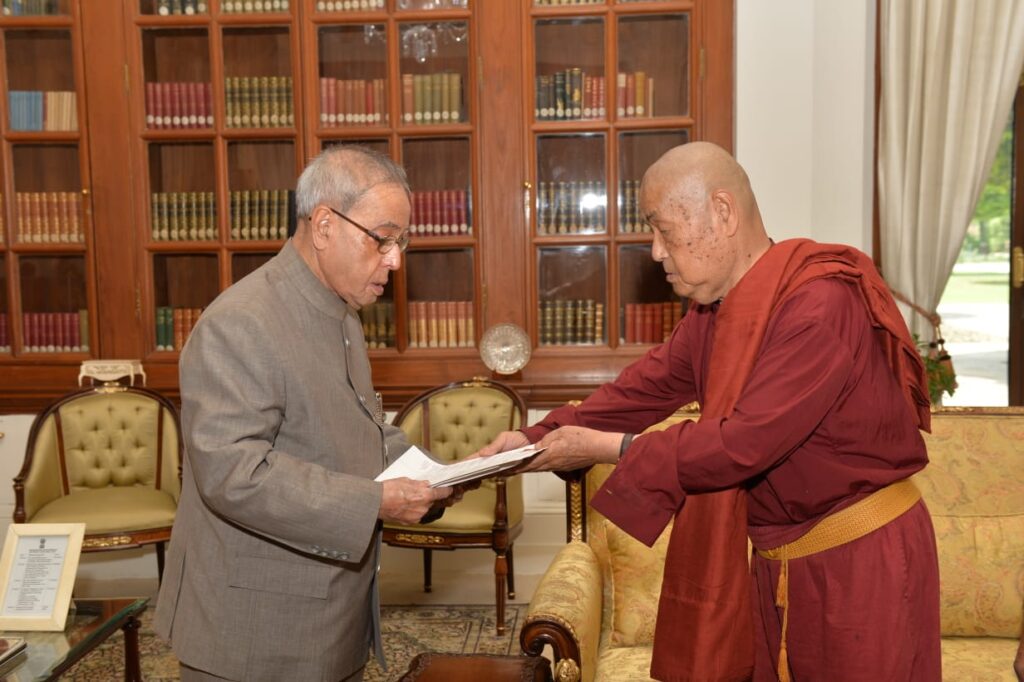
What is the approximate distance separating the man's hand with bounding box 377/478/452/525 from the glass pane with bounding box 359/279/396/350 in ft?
10.4

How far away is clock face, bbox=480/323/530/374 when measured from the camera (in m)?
4.84

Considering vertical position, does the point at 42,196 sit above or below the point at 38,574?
above

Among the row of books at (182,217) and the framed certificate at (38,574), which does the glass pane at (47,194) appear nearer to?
the row of books at (182,217)

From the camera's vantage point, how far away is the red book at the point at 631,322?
513cm

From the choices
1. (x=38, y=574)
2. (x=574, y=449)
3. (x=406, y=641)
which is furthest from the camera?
(x=406, y=641)

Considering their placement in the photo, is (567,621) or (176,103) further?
(176,103)

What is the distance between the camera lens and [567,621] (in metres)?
2.53

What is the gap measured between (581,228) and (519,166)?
46 centimetres

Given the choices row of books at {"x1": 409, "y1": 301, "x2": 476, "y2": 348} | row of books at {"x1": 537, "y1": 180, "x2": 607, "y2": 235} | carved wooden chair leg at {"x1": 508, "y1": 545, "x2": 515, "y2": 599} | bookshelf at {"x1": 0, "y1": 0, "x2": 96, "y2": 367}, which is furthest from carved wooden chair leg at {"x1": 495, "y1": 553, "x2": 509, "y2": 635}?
bookshelf at {"x1": 0, "y1": 0, "x2": 96, "y2": 367}

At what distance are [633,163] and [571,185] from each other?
34cm

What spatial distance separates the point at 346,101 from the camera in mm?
5082

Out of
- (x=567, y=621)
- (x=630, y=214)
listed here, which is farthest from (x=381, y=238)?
(x=630, y=214)

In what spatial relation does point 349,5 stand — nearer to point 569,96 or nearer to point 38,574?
point 569,96

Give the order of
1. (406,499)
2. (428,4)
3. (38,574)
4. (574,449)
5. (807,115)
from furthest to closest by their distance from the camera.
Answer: (428,4), (807,115), (38,574), (574,449), (406,499)
